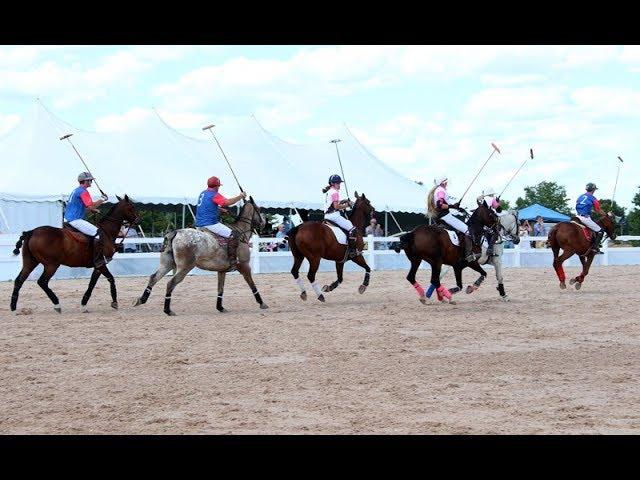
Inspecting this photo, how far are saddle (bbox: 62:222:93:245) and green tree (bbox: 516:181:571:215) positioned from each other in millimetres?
64961

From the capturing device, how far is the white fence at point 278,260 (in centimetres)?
2667

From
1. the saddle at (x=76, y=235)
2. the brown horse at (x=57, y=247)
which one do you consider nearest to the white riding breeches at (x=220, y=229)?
the brown horse at (x=57, y=247)

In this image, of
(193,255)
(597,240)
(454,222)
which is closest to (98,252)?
(193,255)

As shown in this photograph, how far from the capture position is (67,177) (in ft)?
96.0

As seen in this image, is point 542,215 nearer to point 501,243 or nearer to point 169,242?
point 501,243

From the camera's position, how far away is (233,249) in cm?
1642

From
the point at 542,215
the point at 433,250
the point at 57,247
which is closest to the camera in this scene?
the point at 57,247

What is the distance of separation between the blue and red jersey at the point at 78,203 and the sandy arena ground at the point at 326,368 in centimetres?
172

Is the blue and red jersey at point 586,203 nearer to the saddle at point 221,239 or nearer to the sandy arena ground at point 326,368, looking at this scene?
the sandy arena ground at point 326,368

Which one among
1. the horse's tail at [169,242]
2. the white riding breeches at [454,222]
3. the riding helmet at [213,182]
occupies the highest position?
the riding helmet at [213,182]

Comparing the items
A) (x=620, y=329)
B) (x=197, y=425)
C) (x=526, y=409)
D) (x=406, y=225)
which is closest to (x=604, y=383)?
(x=526, y=409)

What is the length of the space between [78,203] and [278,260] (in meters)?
13.5
